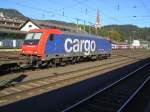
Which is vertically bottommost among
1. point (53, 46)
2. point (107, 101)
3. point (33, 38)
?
point (107, 101)

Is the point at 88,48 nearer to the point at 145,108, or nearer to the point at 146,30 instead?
the point at 145,108

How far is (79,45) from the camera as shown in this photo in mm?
29250

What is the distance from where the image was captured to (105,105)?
1086cm

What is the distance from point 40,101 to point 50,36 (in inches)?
489

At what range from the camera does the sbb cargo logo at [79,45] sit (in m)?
26.6

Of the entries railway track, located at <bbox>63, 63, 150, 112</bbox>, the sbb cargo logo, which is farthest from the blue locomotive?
railway track, located at <bbox>63, 63, 150, 112</bbox>

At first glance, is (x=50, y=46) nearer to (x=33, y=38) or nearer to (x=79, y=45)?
(x=33, y=38)

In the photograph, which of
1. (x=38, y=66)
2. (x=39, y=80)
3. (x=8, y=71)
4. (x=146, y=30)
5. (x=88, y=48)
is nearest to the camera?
(x=39, y=80)

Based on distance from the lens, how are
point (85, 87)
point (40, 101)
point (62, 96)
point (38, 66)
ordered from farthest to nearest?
point (38, 66)
point (85, 87)
point (62, 96)
point (40, 101)

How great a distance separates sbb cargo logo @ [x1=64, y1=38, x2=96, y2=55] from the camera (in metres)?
26.6

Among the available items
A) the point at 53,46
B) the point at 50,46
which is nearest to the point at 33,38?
the point at 50,46

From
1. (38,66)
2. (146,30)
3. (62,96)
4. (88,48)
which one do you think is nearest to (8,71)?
(38,66)

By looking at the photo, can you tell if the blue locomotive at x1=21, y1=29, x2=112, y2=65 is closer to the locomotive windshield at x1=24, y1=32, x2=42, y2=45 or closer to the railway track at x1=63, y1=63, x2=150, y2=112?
the locomotive windshield at x1=24, y1=32, x2=42, y2=45

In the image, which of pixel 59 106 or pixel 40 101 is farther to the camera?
pixel 40 101
